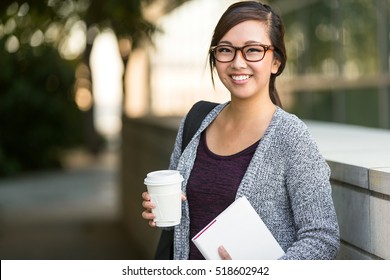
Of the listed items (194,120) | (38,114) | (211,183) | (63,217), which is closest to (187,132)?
(194,120)

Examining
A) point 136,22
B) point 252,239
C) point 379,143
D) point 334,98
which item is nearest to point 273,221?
point 252,239

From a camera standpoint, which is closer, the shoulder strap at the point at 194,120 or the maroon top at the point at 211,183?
the maroon top at the point at 211,183

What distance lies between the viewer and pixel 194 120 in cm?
289

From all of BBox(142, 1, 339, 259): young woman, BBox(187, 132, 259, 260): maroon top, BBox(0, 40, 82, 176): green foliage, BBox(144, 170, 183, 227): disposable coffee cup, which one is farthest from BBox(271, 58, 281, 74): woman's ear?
BBox(0, 40, 82, 176): green foliage

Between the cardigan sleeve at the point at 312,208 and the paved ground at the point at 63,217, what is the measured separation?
7.34 m

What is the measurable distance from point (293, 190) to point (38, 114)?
17.9 meters

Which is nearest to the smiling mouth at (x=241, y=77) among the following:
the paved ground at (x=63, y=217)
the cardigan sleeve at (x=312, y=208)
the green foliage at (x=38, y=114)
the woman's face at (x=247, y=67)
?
the woman's face at (x=247, y=67)

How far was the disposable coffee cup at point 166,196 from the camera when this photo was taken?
8.18 ft

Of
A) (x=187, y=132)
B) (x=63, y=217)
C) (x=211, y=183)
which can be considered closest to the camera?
(x=211, y=183)

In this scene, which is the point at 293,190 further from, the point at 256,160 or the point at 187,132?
the point at 187,132

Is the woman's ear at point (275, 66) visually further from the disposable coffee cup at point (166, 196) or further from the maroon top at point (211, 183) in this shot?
the disposable coffee cup at point (166, 196)

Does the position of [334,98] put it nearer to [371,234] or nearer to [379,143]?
[379,143]

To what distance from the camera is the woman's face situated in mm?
2539

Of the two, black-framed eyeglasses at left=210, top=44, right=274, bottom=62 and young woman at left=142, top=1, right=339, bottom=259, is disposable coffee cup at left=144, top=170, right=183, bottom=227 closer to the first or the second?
young woman at left=142, top=1, right=339, bottom=259
